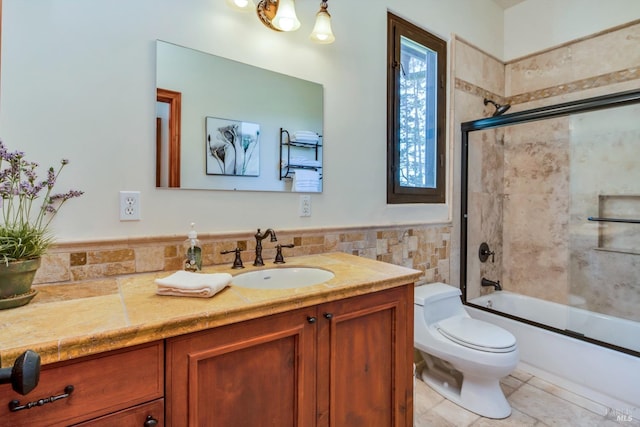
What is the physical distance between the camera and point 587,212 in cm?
240

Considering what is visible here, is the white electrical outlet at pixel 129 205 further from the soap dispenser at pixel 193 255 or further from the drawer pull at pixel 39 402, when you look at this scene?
the drawer pull at pixel 39 402

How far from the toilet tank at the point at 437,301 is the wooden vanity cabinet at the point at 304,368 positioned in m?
0.69

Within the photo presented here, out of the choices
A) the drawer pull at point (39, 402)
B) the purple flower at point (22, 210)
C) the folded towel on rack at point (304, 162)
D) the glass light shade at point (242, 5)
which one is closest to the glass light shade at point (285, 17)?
the glass light shade at point (242, 5)

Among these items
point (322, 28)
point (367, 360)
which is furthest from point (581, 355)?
point (322, 28)

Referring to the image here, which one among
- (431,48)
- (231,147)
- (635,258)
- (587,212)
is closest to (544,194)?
(587,212)

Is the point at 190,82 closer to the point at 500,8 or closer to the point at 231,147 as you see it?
the point at 231,147

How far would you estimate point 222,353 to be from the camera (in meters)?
0.84

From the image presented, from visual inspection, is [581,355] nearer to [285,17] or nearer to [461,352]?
[461,352]

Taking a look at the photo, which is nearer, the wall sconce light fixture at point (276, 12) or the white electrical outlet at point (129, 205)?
the white electrical outlet at point (129, 205)

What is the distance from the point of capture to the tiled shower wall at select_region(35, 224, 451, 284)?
1116 mm

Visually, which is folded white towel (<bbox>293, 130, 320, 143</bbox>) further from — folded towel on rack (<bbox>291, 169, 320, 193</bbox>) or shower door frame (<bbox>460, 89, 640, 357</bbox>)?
shower door frame (<bbox>460, 89, 640, 357</bbox>)

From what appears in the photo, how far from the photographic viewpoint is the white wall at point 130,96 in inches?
41.5

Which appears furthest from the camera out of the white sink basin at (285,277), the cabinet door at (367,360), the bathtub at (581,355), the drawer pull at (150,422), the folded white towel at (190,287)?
the bathtub at (581,355)

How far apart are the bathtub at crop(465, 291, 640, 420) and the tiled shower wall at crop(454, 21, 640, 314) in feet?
0.53
